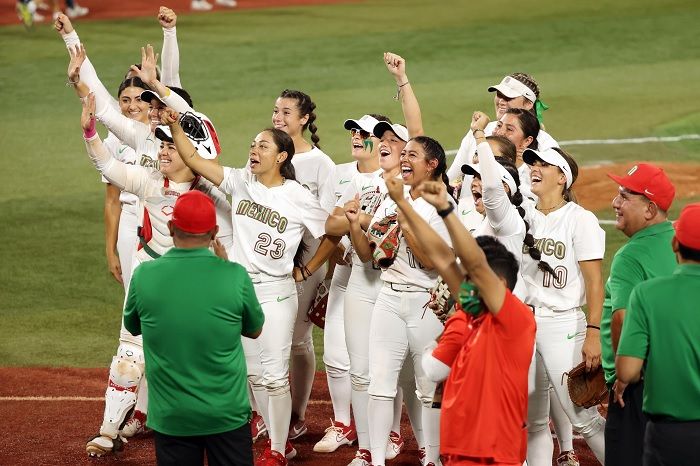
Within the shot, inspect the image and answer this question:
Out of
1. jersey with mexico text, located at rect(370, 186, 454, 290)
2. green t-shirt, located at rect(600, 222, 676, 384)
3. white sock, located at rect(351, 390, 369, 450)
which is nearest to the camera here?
green t-shirt, located at rect(600, 222, 676, 384)

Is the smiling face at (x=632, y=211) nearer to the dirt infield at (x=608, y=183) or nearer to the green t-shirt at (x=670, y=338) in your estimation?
the green t-shirt at (x=670, y=338)

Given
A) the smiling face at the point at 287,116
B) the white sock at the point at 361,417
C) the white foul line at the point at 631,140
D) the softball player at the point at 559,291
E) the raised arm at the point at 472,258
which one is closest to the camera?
the raised arm at the point at 472,258

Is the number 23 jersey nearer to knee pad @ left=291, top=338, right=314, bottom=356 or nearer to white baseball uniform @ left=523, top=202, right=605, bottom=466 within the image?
knee pad @ left=291, top=338, right=314, bottom=356

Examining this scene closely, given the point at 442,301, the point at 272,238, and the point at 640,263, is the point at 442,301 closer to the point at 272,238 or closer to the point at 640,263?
the point at 640,263

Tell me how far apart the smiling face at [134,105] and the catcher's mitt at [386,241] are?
83.3 inches

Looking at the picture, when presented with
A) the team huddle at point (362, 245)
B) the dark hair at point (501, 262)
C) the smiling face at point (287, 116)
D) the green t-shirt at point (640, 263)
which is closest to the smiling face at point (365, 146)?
the team huddle at point (362, 245)

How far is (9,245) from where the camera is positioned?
1205 centimetres

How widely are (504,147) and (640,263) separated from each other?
5.39 feet

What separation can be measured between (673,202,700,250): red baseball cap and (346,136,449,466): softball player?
184cm

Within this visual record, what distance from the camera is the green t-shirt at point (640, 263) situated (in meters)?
5.16

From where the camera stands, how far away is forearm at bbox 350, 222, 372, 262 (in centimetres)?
634

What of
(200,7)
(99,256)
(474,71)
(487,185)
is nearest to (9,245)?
(99,256)

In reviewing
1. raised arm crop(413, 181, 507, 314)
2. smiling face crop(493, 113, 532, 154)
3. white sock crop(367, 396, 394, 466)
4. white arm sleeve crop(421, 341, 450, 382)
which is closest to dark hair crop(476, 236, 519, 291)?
raised arm crop(413, 181, 507, 314)

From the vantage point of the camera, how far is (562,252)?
6164 millimetres
